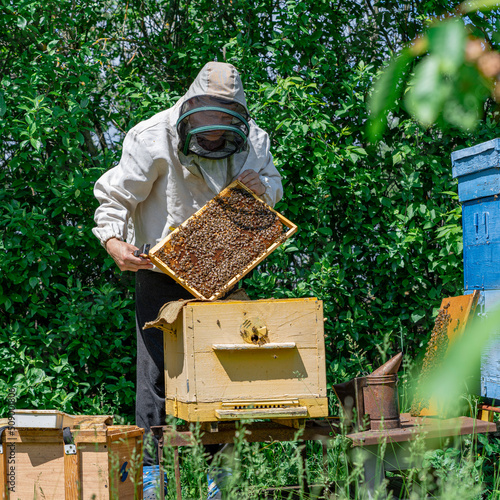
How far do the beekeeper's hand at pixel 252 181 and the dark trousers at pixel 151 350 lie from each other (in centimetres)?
66

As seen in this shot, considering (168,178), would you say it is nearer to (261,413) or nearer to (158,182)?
(158,182)

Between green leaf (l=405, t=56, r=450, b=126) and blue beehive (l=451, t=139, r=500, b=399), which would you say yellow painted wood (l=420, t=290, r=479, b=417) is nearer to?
blue beehive (l=451, t=139, r=500, b=399)

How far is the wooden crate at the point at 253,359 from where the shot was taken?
2459mm

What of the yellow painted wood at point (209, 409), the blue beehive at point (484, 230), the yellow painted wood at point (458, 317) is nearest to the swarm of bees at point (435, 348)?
the yellow painted wood at point (458, 317)

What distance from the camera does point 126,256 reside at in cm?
284

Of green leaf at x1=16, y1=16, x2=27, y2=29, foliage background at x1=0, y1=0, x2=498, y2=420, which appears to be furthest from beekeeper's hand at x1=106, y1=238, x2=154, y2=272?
green leaf at x1=16, y1=16, x2=27, y2=29

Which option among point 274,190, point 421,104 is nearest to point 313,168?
point 274,190

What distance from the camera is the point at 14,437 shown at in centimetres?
257

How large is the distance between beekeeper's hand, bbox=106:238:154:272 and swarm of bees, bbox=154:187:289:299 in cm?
19

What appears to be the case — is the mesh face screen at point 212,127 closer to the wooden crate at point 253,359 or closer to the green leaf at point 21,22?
the wooden crate at point 253,359

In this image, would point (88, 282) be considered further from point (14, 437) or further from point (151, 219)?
point (14, 437)

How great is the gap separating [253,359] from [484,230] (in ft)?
4.67

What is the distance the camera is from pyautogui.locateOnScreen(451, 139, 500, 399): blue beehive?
3.06 m

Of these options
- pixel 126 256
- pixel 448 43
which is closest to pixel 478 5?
pixel 448 43
